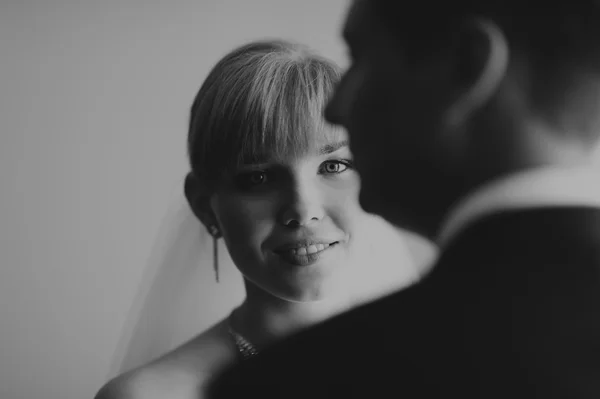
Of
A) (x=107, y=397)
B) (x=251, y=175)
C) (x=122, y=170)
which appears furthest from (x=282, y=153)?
(x=122, y=170)

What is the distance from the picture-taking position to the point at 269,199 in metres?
0.63

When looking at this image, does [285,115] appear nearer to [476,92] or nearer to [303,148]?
[303,148]

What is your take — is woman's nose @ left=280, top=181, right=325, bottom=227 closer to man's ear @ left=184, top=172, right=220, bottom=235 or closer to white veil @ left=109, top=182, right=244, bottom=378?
man's ear @ left=184, top=172, right=220, bottom=235

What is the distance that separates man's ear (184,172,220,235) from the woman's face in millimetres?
63

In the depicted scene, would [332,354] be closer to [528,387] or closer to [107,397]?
[528,387]

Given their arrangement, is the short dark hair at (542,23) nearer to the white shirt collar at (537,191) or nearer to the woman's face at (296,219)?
the white shirt collar at (537,191)

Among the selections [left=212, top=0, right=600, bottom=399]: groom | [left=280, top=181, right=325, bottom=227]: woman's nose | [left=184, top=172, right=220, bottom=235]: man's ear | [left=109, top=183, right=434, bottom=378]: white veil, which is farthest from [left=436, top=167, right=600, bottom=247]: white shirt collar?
[left=109, top=183, right=434, bottom=378]: white veil

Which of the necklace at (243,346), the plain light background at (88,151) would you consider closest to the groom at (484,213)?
the necklace at (243,346)

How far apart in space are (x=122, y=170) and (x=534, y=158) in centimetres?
114

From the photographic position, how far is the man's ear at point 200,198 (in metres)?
0.72

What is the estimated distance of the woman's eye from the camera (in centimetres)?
64

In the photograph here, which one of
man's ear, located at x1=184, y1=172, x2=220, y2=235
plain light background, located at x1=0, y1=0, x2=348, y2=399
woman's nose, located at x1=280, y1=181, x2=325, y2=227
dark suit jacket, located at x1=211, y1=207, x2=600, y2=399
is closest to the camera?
dark suit jacket, located at x1=211, y1=207, x2=600, y2=399

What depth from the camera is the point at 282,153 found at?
0.63m

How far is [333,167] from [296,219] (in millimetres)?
70
